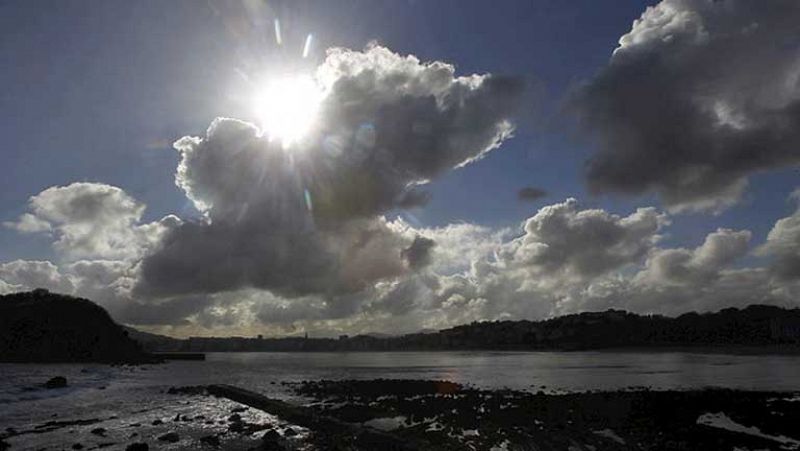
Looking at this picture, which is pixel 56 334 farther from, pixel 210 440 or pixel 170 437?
pixel 210 440

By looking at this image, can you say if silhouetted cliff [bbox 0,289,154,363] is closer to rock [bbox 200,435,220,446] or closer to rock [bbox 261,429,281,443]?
rock [bbox 200,435,220,446]

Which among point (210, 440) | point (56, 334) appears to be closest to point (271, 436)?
point (210, 440)

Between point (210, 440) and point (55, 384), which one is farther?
point (55, 384)

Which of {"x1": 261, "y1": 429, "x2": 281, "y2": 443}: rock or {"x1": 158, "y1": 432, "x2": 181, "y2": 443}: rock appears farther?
{"x1": 158, "y1": 432, "x2": 181, "y2": 443}: rock

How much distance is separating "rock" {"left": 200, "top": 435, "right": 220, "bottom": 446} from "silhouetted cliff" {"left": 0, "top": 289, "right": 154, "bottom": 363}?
176619 millimetres

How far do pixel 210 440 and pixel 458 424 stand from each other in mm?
14247

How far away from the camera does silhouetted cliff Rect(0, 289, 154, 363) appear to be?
178000 millimetres

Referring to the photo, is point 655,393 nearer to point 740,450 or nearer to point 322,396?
point 740,450

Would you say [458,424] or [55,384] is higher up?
[55,384]

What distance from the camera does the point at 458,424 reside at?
3412cm

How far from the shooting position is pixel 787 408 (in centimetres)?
4062

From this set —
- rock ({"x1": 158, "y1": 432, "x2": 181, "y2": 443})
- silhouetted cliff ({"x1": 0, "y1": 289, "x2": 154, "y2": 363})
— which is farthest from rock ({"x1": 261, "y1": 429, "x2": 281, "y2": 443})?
silhouetted cliff ({"x1": 0, "y1": 289, "x2": 154, "y2": 363})

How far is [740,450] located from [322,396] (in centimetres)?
3939

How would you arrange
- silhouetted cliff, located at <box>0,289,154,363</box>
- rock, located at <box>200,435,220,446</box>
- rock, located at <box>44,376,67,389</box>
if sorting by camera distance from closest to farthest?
rock, located at <box>200,435,220,446</box> → rock, located at <box>44,376,67,389</box> → silhouetted cliff, located at <box>0,289,154,363</box>
